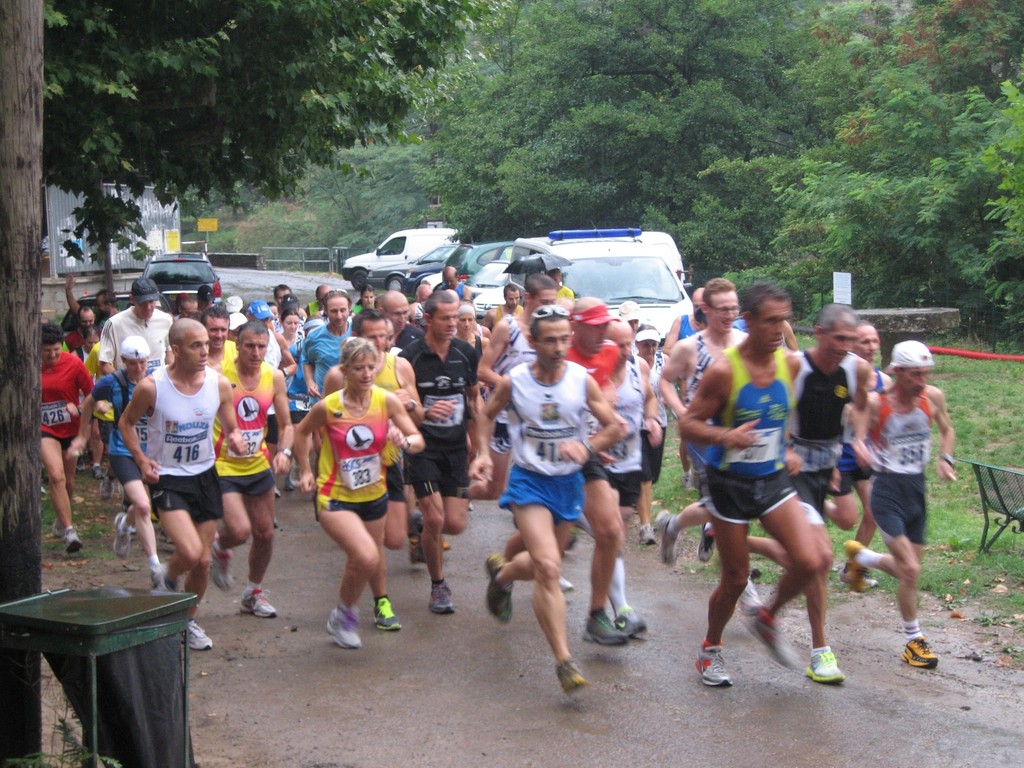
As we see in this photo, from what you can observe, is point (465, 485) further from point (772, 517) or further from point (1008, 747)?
point (1008, 747)

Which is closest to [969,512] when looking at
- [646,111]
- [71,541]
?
[71,541]

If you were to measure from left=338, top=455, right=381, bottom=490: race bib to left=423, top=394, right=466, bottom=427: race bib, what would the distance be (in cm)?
115

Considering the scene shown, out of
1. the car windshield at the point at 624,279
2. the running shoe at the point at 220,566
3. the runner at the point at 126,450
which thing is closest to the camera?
the running shoe at the point at 220,566

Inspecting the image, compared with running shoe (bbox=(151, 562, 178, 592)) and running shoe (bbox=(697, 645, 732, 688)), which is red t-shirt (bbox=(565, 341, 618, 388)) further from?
running shoe (bbox=(151, 562, 178, 592))

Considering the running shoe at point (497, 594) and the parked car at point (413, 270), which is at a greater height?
the parked car at point (413, 270)

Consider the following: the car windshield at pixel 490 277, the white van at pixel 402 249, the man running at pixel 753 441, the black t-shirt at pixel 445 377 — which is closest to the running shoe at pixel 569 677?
the man running at pixel 753 441

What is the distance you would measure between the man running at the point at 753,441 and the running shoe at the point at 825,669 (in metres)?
0.28

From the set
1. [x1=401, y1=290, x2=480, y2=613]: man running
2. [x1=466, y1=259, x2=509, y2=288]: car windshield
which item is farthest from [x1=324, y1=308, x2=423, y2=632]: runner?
[x1=466, y1=259, x2=509, y2=288]: car windshield

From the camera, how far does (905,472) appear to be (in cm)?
702

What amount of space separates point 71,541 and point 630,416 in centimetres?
467

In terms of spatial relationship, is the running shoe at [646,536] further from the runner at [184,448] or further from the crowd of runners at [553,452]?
the runner at [184,448]

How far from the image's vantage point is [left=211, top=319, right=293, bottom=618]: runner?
7605 millimetres

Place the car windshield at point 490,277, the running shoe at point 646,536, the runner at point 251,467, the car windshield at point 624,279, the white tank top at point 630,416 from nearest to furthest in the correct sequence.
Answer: the runner at point 251,467 < the white tank top at point 630,416 < the running shoe at point 646,536 < the car windshield at point 624,279 < the car windshield at point 490,277

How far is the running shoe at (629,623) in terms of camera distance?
7.32 meters
